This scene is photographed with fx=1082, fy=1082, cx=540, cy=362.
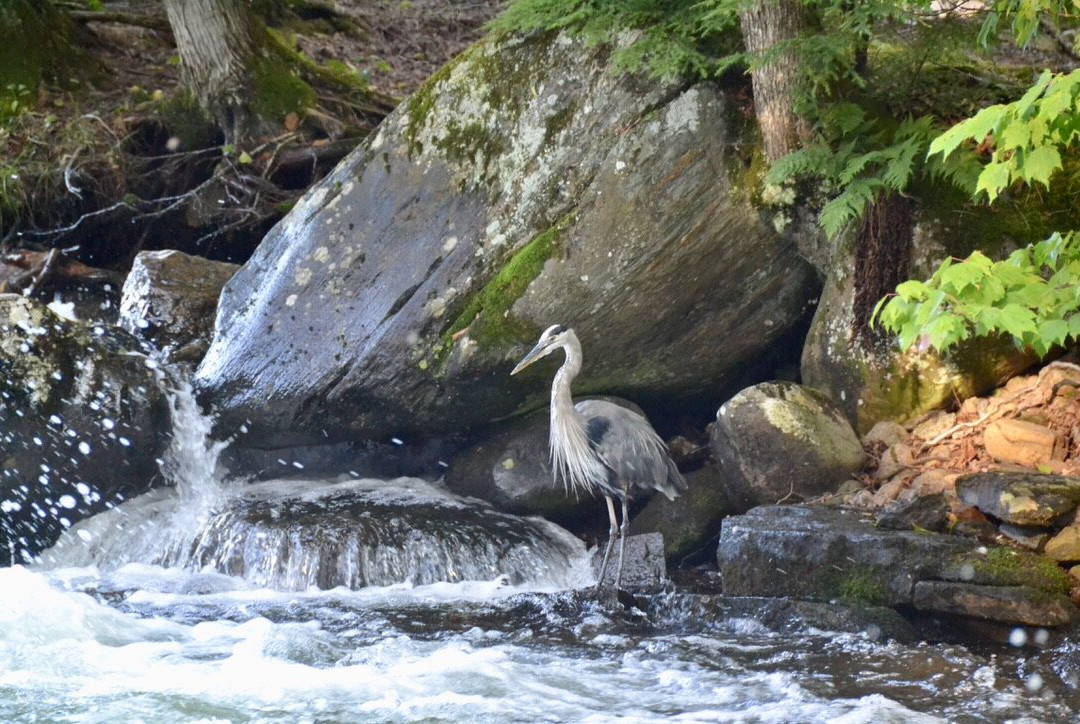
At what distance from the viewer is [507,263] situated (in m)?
6.54

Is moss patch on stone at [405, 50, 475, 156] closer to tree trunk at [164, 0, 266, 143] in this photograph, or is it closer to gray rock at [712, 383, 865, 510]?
tree trunk at [164, 0, 266, 143]

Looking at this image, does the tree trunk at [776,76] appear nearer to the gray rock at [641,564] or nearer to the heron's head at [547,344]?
the heron's head at [547,344]

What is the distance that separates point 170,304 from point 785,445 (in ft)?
14.5

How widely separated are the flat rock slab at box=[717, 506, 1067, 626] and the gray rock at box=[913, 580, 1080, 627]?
0.02 m

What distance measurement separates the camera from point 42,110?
9.09 m

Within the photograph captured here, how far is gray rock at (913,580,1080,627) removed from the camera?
14.5ft

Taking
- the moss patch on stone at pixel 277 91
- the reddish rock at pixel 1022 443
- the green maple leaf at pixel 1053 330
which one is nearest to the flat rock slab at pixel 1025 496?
the reddish rock at pixel 1022 443

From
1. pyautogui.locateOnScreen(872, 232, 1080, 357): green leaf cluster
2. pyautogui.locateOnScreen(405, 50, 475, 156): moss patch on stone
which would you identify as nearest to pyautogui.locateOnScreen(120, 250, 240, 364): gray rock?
pyautogui.locateOnScreen(405, 50, 475, 156): moss patch on stone

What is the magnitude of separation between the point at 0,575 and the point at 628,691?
11.2 feet

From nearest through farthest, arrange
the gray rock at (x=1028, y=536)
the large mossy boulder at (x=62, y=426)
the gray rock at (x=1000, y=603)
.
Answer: the gray rock at (x=1000, y=603)
the gray rock at (x=1028, y=536)
the large mossy boulder at (x=62, y=426)

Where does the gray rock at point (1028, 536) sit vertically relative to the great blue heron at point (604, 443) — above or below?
below

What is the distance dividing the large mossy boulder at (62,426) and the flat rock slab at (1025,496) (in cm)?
483

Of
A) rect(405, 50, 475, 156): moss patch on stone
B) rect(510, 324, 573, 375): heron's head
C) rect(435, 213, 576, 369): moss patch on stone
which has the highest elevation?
rect(405, 50, 475, 156): moss patch on stone

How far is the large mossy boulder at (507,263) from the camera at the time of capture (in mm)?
6336
